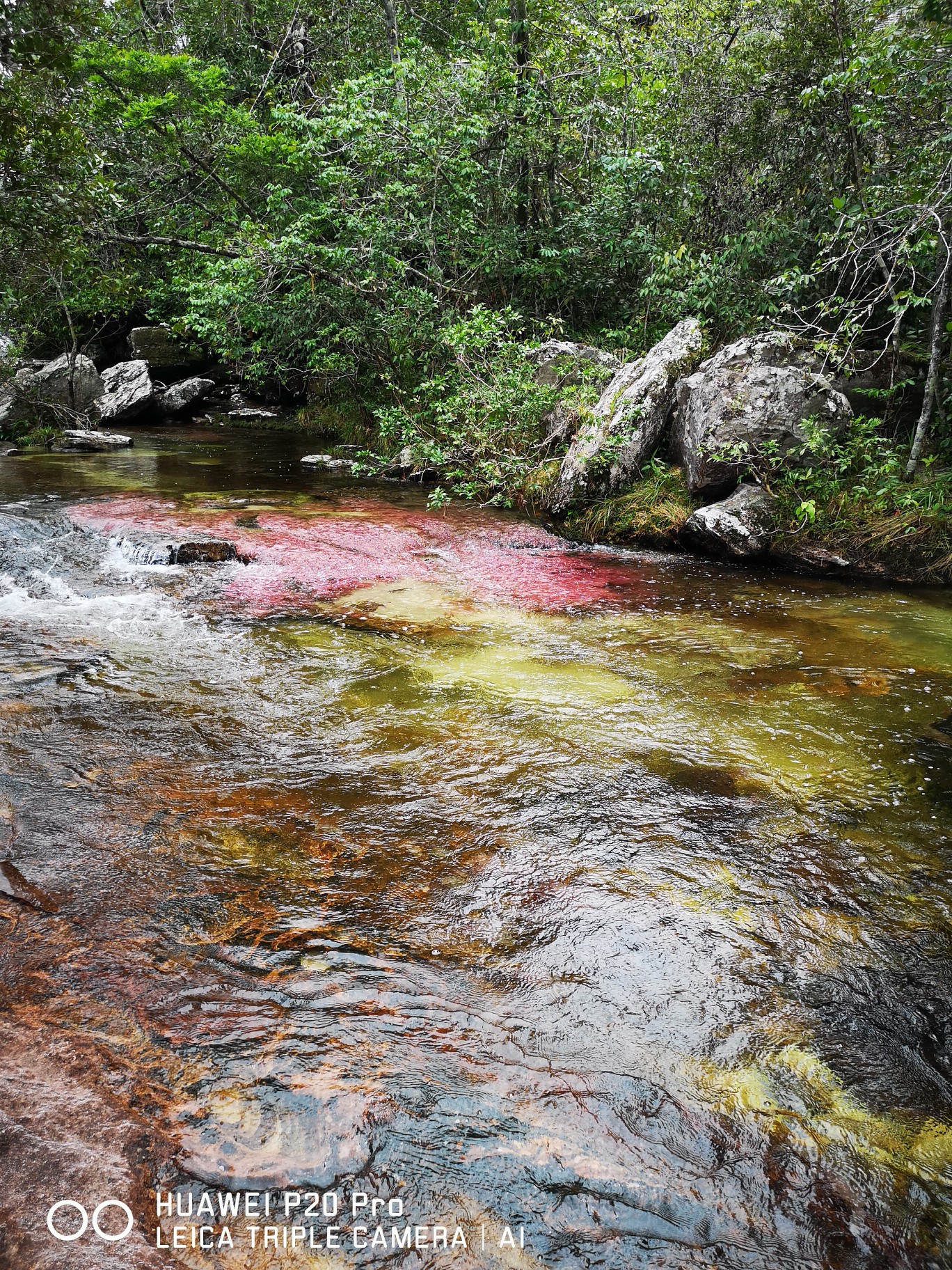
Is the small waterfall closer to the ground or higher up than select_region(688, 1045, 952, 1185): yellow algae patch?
closer to the ground

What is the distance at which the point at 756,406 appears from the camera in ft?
28.4

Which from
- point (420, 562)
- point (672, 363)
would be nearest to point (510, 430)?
point (672, 363)

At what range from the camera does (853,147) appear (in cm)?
938

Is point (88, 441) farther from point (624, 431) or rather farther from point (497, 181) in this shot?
point (624, 431)

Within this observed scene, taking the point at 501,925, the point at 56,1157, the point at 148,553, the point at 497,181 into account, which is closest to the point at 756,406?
the point at 497,181

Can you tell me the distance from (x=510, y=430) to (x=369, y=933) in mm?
8822

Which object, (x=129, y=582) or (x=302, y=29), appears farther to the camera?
(x=302, y=29)

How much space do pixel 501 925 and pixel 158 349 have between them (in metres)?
21.0

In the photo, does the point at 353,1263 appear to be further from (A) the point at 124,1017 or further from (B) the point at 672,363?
(B) the point at 672,363

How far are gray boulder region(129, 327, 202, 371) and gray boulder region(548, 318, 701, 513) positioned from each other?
14.3 meters

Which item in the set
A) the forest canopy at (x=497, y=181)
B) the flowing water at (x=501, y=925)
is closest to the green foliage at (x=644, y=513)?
the forest canopy at (x=497, y=181)

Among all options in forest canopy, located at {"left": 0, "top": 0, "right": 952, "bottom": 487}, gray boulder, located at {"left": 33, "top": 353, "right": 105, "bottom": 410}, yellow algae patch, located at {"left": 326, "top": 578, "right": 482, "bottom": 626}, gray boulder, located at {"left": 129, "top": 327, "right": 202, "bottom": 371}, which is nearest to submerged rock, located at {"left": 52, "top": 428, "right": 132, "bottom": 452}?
gray boulder, located at {"left": 33, "top": 353, "right": 105, "bottom": 410}

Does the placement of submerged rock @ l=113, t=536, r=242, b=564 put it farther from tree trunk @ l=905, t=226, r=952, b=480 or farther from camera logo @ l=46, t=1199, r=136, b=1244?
tree trunk @ l=905, t=226, r=952, b=480

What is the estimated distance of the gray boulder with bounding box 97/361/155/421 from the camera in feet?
57.4
